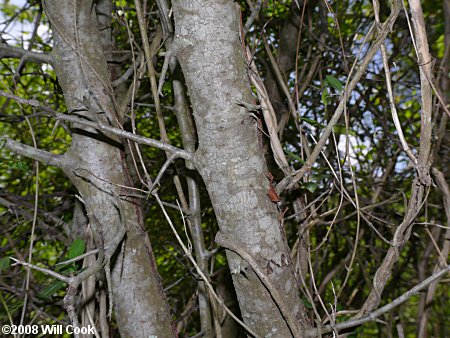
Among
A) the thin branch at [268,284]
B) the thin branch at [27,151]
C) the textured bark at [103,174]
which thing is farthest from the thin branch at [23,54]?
the thin branch at [268,284]

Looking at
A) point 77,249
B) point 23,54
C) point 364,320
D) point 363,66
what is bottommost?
point 364,320

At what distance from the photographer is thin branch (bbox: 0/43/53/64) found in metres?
1.07

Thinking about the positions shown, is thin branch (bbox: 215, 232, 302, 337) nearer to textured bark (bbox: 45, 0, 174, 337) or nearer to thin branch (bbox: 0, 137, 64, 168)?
textured bark (bbox: 45, 0, 174, 337)

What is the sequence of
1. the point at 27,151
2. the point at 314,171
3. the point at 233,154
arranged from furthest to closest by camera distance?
the point at 314,171, the point at 27,151, the point at 233,154

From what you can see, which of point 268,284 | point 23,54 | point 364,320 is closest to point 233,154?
point 268,284

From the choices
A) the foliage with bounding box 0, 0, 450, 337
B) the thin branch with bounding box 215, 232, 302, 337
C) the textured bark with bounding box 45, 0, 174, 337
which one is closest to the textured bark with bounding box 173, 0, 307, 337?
the thin branch with bounding box 215, 232, 302, 337

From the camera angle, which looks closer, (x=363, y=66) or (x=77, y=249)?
(x=363, y=66)

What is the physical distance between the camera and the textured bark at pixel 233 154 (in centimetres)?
75

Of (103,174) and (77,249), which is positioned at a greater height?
(103,174)

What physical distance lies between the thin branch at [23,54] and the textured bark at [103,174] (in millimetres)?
28

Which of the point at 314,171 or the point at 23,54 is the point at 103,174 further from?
the point at 314,171

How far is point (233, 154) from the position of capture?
77cm

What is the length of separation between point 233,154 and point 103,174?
372mm

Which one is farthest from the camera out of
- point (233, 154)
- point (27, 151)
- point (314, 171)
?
point (314, 171)
